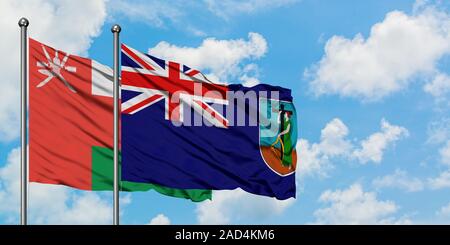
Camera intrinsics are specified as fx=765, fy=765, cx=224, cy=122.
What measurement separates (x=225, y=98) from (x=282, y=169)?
2.25 meters

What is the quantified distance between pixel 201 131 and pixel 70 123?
9.63ft

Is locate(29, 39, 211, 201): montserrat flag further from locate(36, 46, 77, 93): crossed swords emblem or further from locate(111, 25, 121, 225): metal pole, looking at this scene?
locate(111, 25, 121, 225): metal pole

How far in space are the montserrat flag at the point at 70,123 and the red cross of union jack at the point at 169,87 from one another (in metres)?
0.62

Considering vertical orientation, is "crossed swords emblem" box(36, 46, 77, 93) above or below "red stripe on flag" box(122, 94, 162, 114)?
above

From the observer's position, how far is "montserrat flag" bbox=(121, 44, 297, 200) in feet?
50.7

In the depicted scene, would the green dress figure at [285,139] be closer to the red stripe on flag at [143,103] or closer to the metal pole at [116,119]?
the red stripe on flag at [143,103]

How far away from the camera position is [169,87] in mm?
16094

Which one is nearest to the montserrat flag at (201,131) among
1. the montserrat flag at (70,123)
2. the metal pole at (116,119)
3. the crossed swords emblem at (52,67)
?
the montserrat flag at (70,123)

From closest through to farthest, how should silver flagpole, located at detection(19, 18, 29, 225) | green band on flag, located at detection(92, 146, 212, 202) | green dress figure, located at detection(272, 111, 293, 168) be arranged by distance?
silver flagpole, located at detection(19, 18, 29, 225) → green band on flag, located at detection(92, 146, 212, 202) → green dress figure, located at detection(272, 111, 293, 168)

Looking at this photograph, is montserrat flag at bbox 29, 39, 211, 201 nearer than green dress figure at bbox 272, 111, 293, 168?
Yes

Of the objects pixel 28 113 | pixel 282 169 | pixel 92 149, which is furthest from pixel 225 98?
pixel 28 113

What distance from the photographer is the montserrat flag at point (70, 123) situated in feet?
48.5

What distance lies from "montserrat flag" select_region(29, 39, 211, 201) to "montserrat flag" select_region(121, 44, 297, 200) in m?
0.54

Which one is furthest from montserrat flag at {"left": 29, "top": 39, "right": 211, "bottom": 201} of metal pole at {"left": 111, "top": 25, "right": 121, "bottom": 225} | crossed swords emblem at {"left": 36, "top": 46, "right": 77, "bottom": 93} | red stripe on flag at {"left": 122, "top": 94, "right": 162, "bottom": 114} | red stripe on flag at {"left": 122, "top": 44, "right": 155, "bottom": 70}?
metal pole at {"left": 111, "top": 25, "right": 121, "bottom": 225}
